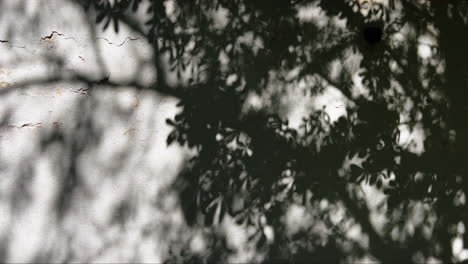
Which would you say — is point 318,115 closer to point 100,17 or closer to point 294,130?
point 294,130

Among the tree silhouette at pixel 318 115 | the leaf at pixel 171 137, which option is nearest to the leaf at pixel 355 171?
the tree silhouette at pixel 318 115

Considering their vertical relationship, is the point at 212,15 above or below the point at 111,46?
above

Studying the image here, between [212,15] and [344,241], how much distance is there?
2.17 meters

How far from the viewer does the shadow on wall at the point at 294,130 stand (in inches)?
128

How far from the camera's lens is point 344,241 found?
3.62m

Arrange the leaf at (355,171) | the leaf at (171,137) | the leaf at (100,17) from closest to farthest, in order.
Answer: the leaf at (100,17) < the leaf at (171,137) < the leaf at (355,171)

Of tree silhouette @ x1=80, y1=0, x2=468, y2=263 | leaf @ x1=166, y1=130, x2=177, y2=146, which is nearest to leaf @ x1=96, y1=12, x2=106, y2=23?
tree silhouette @ x1=80, y1=0, x2=468, y2=263

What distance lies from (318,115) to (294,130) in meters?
0.24

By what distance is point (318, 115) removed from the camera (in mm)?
3561

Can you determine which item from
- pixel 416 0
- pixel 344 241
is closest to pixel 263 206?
pixel 344 241

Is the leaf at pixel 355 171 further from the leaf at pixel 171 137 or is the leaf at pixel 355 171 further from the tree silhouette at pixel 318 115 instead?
the leaf at pixel 171 137

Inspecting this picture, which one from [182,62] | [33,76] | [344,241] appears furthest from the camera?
[344,241]

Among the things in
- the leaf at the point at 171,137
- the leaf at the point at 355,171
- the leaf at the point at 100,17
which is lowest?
the leaf at the point at 355,171

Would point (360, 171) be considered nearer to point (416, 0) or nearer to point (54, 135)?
point (416, 0)
